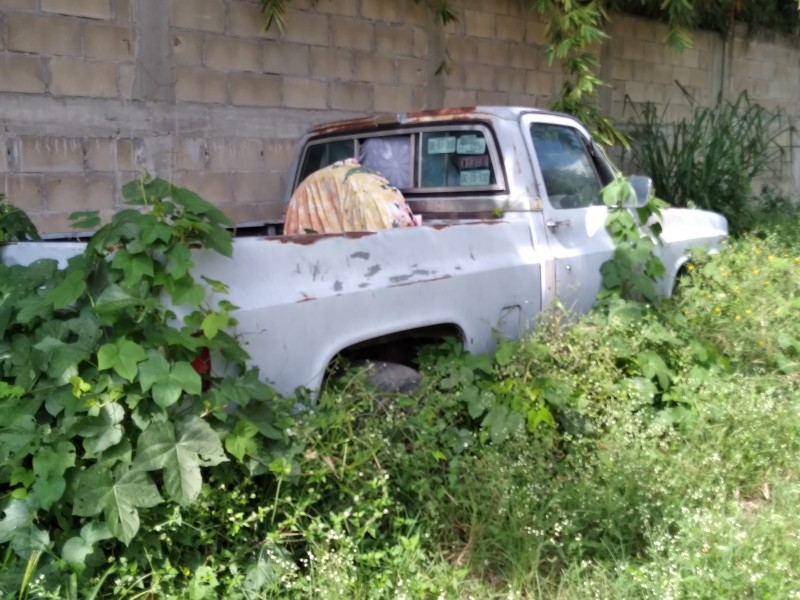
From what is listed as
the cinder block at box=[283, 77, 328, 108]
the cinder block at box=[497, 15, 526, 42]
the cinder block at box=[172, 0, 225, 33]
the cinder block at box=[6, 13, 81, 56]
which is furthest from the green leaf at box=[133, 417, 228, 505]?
the cinder block at box=[497, 15, 526, 42]

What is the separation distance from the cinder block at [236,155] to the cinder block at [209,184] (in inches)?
2.8

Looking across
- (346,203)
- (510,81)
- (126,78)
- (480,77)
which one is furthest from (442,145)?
(510,81)

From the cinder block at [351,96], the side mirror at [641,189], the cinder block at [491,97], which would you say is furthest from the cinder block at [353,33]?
the side mirror at [641,189]

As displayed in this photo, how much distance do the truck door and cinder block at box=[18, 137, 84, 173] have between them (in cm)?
312

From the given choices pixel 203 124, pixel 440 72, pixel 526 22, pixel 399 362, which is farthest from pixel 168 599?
pixel 526 22

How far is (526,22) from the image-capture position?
9312mm

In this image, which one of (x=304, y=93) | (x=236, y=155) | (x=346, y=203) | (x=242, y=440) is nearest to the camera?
(x=242, y=440)

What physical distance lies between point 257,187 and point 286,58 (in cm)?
107

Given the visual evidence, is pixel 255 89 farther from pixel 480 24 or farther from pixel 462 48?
pixel 480 24

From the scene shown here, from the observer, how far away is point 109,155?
6.24 m

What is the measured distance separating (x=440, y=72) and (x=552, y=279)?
4245 mm

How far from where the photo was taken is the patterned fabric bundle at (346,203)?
4.54 metres

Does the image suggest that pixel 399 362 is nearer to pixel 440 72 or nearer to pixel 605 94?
pixel 440 72

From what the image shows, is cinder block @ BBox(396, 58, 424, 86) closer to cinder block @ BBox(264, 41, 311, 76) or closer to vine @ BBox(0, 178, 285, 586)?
cinder block @ BBox(264, 41, 311, 76)
